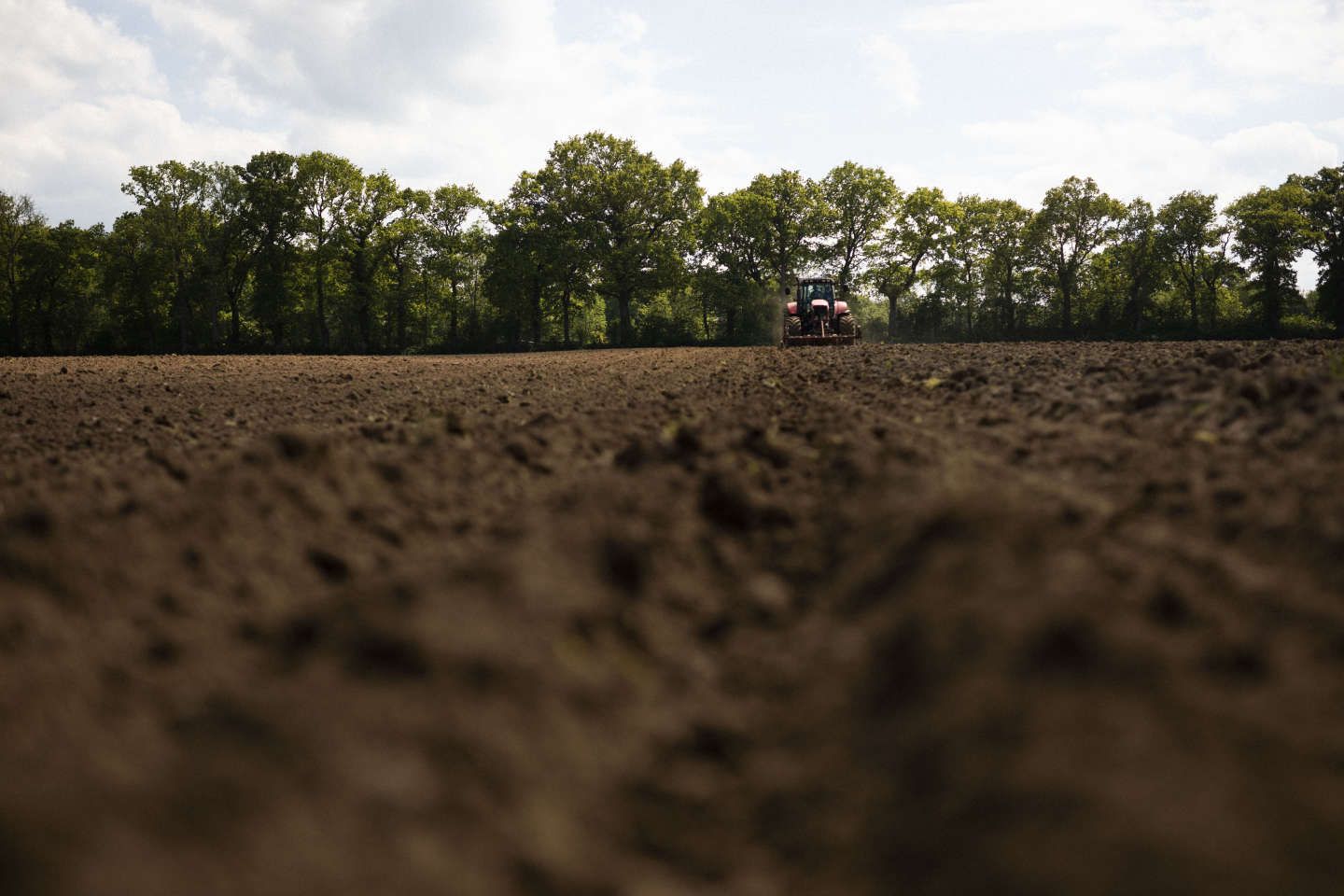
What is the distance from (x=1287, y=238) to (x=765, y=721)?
61.1m

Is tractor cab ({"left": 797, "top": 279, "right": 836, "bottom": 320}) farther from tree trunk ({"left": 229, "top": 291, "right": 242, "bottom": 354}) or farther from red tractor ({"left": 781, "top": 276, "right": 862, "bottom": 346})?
tree trunk ({"left": 229, "top": 291, "right": 242, "bottom": 354})

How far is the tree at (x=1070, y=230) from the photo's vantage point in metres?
52.7

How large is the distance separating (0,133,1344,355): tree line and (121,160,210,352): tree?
113 mm

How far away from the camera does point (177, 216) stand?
49.3m

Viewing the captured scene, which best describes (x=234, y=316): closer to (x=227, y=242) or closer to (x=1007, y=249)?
(x=227, y=242)

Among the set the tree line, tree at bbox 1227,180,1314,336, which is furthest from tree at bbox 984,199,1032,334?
tree at bbox 1227,180,1314,336

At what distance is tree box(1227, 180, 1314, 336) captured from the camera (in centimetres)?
4822

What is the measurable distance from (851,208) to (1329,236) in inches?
1131

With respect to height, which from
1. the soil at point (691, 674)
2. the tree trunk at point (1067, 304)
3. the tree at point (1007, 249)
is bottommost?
the soil at point (691, 674)

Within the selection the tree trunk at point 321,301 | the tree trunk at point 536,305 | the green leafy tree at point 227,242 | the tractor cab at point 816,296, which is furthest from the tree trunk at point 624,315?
the green leafy tree at point 227,242

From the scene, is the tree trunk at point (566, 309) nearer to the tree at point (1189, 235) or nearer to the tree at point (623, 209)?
the tree at point (623, 209)

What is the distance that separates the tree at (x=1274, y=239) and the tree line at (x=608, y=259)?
128mm

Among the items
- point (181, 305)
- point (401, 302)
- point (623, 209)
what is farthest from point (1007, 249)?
point (181, 305)

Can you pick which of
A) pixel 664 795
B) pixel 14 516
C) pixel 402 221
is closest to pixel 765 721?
pixel 664 795
